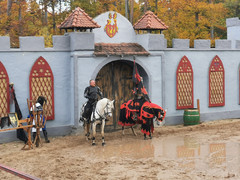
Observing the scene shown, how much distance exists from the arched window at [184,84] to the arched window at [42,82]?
17.5 ft

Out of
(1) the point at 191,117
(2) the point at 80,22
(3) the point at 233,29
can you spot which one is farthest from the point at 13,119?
(3) the point at 233,29

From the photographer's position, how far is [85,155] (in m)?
11.5

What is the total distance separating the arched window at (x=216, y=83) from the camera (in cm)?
1705

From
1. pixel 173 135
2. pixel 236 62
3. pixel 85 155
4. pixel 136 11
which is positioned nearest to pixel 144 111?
pixel 173 135

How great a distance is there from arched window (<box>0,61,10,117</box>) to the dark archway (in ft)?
11.3

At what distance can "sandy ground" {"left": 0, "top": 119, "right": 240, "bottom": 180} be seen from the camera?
9375 millimetres

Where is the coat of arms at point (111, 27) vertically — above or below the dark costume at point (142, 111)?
above

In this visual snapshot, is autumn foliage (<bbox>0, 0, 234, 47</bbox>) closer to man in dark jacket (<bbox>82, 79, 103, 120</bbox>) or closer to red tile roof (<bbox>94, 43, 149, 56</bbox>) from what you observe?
red tile roof (<bbox>94, 43, 149, 56</bbox>)

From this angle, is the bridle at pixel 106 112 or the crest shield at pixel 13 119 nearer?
the crest shield at pixel 13 119

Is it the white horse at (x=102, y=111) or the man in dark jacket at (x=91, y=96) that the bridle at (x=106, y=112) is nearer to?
the white horse at (x=102, y=111)

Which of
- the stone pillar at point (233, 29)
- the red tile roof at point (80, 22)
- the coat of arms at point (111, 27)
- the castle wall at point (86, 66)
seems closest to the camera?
the castle wall at point (86, 66)

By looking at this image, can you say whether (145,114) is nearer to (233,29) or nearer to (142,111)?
(142,111)

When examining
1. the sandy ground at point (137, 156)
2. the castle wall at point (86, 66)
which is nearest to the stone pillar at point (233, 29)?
the castle wall at point (86, 66)

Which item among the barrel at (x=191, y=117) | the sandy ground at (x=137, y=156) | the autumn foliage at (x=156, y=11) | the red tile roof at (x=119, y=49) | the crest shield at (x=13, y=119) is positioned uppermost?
the autumn foliage at (x=156, y=11)
